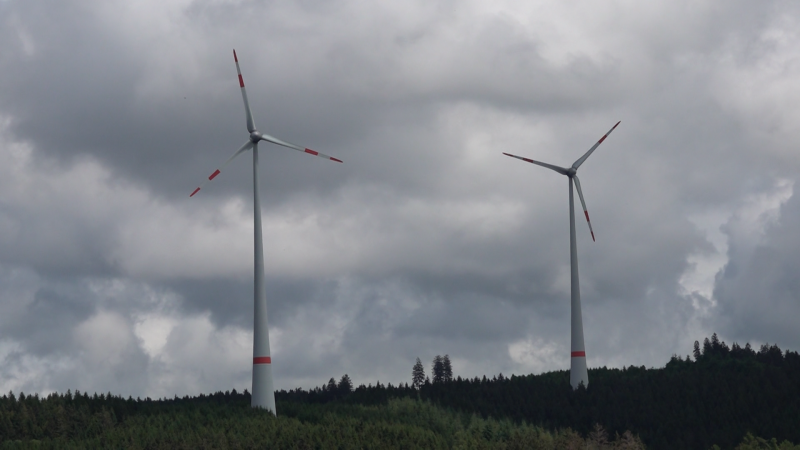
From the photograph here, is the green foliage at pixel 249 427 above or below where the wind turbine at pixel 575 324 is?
below

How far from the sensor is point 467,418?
294 feet

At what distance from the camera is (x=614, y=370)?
427 feet

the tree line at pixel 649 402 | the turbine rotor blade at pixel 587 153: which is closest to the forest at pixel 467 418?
the tree line at pixel 649 402

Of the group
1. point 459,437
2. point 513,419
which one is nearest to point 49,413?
point 459,437

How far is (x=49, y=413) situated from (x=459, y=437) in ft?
121

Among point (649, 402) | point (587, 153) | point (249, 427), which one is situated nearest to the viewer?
point (249, 427)

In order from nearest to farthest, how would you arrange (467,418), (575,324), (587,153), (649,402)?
(467,418) < (649,402) < (575,324) < (587,153)

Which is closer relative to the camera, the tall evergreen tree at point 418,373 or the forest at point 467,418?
the forest at point 467,418

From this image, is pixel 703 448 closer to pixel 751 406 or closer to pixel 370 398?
pixel 751 406

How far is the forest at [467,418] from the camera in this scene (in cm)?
7025

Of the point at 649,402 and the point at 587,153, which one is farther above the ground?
the point at 587,153

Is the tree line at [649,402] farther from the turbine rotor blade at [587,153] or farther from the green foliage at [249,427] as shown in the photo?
the turbine rotor blade at [587,153]

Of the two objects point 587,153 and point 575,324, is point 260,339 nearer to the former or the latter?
point 575,324

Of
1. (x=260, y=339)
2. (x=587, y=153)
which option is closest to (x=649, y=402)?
(x=587, y=153)
